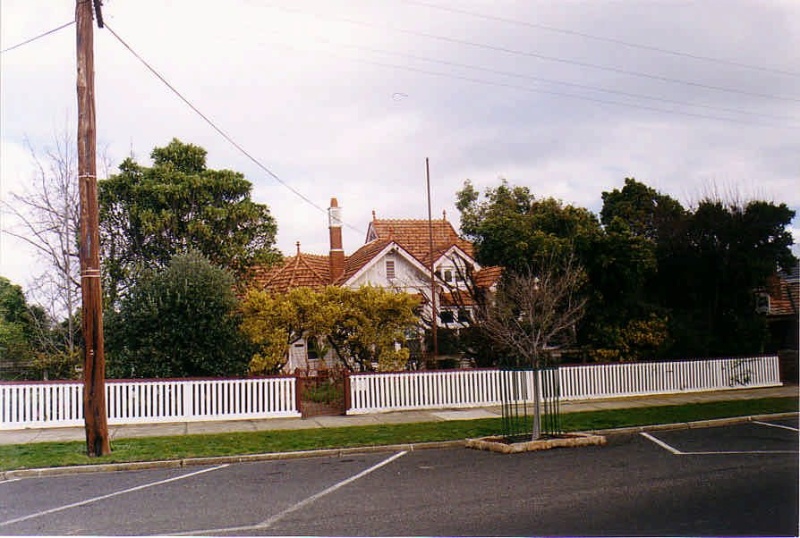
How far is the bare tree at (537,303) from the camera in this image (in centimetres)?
1800

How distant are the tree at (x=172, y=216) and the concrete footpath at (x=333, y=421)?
23.4 feet

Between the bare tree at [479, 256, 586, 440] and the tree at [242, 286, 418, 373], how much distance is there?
2.38 meters

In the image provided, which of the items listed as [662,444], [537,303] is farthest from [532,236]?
[662,444]

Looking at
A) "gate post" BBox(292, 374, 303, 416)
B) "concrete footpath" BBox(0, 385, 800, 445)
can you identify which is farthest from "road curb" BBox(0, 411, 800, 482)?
"gate post" BBox(292, 374, 303, 416)

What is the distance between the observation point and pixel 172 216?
949 inches

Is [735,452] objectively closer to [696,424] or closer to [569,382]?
[696,424]

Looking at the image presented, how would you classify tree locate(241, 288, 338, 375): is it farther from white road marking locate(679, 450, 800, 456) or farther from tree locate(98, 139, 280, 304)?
white road marking locate(679, 450, 800, 456)

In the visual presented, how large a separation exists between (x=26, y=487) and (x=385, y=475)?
5.17m

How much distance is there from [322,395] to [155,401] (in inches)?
210

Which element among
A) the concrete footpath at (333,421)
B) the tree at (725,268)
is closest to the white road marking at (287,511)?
the concrete footpath at (333,421)

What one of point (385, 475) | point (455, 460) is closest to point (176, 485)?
point (385, 475)

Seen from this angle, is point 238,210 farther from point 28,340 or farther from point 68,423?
point 68,423

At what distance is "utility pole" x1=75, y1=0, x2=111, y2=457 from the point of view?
527 inches

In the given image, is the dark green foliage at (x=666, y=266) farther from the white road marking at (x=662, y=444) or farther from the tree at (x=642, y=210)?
the white road marking at (x=662, y=444)
